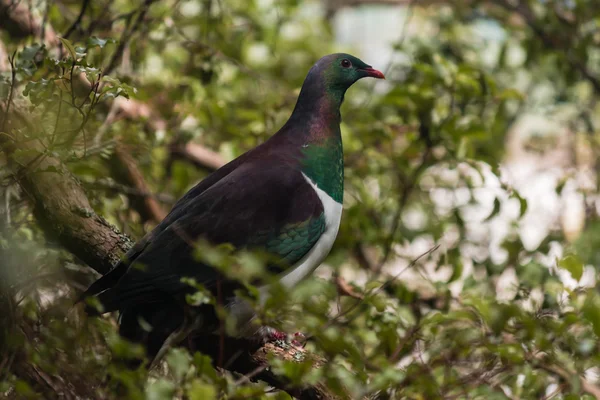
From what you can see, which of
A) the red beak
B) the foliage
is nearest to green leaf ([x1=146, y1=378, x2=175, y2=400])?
the foliage

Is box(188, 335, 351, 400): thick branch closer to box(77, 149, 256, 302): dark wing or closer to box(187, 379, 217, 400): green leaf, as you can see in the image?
box(77, 149, 256, 302): dark wing

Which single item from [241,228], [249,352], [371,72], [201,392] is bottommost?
[249,352]

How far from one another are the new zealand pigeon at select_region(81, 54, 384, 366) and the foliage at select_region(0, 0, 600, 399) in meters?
0.18

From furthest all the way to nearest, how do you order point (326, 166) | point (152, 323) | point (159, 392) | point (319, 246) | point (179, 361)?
point (326, 166), point (319, 246), point (152, 323), point (179, 361), point (159, 392)

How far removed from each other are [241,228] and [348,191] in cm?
195

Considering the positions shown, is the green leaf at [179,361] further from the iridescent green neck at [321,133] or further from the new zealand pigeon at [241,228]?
the iridescent green neck at [321,133]

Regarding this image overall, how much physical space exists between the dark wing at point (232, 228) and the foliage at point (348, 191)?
0.25m

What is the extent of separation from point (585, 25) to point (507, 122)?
3.07 ft

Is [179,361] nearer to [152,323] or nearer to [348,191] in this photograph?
[152,323]

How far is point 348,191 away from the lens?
16.8 feet

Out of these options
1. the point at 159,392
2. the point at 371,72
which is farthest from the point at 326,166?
the point at 159,392

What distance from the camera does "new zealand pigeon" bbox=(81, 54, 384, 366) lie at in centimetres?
306

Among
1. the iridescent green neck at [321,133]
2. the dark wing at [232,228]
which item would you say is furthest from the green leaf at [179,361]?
the iridescent green neck at [321,133]

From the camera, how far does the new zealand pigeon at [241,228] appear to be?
306 cm
